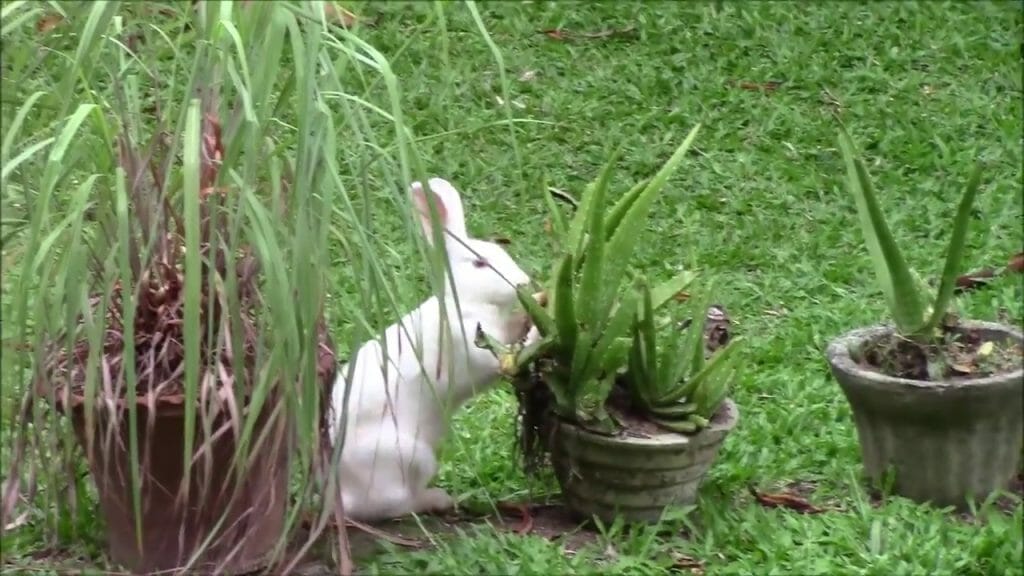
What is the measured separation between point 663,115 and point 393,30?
122 cm

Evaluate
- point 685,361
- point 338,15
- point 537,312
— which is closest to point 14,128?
point 338,15

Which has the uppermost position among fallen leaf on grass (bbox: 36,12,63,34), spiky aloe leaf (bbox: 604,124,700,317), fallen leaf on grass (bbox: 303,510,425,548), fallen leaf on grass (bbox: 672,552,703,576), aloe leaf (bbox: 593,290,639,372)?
fallen leaf on grass (bbox: 36,12,63,34)

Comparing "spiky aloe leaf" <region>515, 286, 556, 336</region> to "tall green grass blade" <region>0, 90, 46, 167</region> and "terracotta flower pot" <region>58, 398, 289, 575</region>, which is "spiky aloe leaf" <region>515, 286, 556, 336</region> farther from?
"tall green grass blade" <region>0, 90, 46, 167</region>

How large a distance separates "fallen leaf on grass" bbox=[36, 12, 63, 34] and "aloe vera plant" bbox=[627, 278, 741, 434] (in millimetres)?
1165

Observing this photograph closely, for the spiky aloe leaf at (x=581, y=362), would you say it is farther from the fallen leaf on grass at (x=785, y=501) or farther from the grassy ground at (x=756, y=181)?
the fallen leaf on grass at (x=785, y=501)

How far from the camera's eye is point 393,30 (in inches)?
192

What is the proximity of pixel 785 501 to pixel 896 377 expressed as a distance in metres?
0.37

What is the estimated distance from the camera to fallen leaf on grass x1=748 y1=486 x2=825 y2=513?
2949 millimetres

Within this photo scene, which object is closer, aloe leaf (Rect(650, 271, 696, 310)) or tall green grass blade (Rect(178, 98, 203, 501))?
tall green grass blade (Rect(178, 98, 203, 501))

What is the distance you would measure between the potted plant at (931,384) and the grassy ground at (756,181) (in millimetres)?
85

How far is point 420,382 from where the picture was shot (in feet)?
8.77

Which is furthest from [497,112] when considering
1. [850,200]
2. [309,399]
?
[309,399]

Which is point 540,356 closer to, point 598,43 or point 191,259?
point 191,259

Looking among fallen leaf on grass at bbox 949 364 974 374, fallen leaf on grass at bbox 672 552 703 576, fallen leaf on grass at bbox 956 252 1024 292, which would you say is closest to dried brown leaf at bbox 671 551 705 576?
fallen leaf on grass at bbox 672 552 703 576
